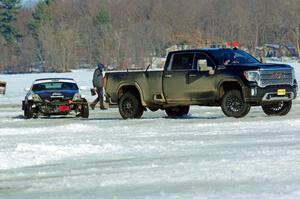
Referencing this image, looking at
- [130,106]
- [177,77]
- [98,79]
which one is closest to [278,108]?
[177,77]

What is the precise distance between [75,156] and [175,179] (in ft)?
10.7

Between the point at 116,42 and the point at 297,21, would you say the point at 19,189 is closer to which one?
the point at 116,42

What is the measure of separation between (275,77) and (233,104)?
4.03 ft

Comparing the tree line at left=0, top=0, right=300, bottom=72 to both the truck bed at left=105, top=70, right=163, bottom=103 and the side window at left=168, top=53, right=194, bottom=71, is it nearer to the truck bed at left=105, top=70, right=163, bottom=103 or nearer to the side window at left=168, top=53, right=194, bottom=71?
the truck bed at left=105, top=70, right=163, bottom=103

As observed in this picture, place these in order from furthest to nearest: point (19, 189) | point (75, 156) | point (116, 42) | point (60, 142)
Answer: point (116, 42)
point (60, 142)
point (75, 156)
point (19, 189)

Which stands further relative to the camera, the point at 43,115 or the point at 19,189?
the point at 43,115

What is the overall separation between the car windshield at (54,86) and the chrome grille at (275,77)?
7550mm

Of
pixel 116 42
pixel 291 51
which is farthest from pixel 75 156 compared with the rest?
pixel 291 51

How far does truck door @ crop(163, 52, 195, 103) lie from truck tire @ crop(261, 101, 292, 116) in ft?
6.96

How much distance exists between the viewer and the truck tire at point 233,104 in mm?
20078

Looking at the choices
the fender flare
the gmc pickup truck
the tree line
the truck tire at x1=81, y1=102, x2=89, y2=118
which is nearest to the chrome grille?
the gmc pickup truck

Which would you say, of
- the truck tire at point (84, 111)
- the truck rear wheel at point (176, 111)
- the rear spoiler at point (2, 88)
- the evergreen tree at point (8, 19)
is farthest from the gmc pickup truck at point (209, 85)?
the evergreen tree at point (8, 19)

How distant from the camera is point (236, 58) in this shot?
2094 centimetres

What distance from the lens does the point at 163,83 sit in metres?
21.5
